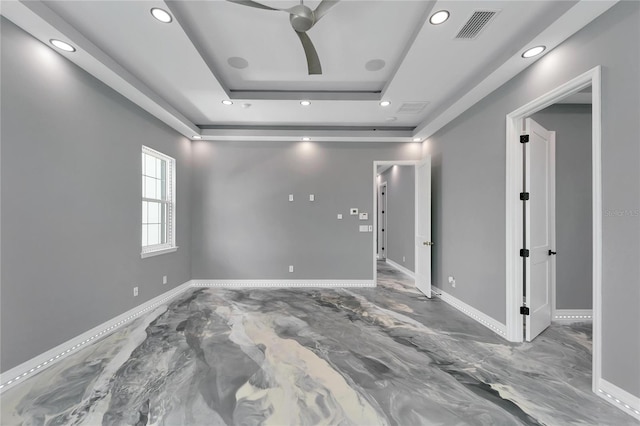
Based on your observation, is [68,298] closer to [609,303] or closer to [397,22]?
[397,22]

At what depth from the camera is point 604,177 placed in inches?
69.9

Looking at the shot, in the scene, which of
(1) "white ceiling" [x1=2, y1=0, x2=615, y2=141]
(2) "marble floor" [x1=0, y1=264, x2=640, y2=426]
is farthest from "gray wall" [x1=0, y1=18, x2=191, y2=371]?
(2) "marble floor" [x1=0, y1=264, x2=640, y2=426]

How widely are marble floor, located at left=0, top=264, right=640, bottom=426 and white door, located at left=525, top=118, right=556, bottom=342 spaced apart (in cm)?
27

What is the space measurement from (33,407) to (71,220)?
A: 1.51 meters

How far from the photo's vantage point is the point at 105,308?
9.09 ft

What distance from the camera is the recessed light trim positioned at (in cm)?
215

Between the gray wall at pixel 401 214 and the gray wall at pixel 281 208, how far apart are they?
47.8 inches

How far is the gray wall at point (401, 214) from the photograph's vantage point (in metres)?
5.52

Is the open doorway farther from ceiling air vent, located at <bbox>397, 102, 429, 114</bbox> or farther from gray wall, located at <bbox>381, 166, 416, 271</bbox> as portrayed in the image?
ceiling air vent, located at <bbox>397, 102, 429, 114</bbox>

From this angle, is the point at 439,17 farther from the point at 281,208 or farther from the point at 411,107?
the point at 281,208

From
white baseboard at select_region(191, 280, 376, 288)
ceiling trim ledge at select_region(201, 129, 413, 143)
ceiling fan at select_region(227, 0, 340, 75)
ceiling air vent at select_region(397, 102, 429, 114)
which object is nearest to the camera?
ceiling fan at select_region(227, 0, 340, 75)

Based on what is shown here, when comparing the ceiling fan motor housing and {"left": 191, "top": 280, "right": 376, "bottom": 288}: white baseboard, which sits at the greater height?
the ceiling fan motor housing

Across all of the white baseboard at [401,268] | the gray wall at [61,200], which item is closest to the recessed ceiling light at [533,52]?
the white baseboard at [401,268]

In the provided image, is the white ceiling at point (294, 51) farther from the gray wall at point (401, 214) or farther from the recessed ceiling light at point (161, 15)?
the gray wall at point (401, 214)
